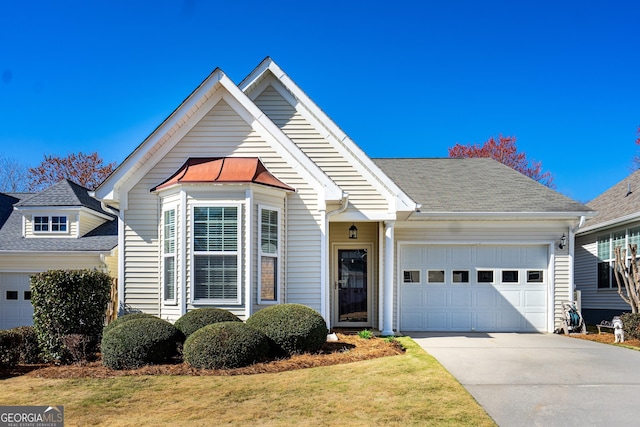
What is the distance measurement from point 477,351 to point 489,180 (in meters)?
6.86

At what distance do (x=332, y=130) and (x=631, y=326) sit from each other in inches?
329

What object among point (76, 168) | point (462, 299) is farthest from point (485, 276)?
point (76, 168)

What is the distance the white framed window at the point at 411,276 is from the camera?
13828 millimetres

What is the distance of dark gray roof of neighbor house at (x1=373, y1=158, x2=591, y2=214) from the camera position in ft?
44.4

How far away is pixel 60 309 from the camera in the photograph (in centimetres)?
927

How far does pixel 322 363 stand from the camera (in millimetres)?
8594

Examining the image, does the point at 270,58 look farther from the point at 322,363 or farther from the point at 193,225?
the point at 322,363

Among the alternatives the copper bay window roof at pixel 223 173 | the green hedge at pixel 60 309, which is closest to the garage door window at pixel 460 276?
the copper bay window roof at pixel 223 173

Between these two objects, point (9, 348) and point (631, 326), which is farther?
point (631, 326)

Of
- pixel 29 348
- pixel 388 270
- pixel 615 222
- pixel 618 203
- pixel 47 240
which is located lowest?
pixel 29 348

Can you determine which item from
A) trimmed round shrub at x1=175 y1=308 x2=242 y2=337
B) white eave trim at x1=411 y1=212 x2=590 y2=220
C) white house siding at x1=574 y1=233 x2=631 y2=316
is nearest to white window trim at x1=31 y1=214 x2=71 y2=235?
trimmed round shrub at x1=175 y1=308 x2=242 y2=337

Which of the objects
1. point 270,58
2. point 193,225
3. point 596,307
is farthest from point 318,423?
point 596,307

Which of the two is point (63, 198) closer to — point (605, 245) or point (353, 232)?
point (353, 232)

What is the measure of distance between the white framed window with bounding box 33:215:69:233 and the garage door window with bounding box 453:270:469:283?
1365 cm
